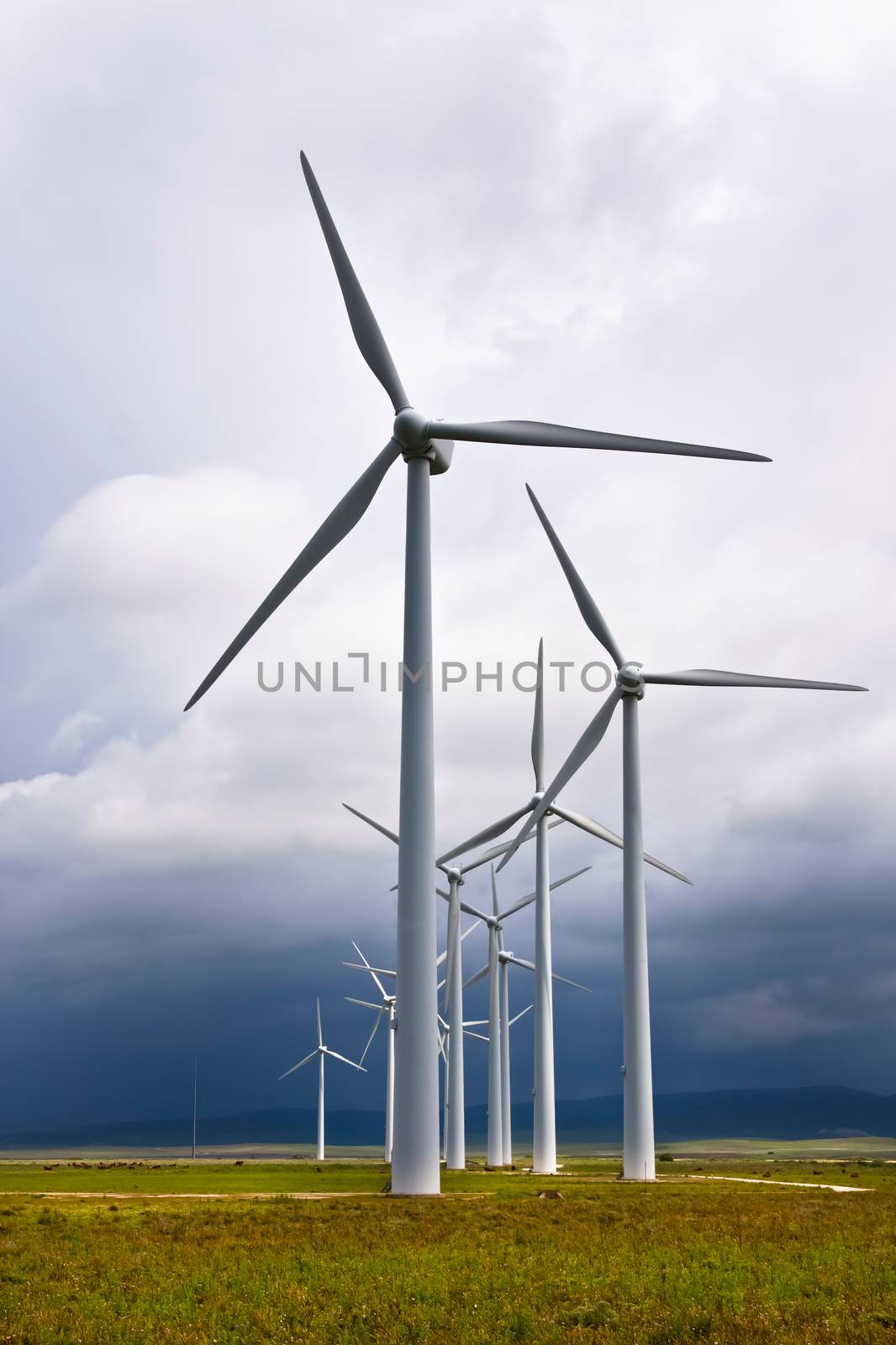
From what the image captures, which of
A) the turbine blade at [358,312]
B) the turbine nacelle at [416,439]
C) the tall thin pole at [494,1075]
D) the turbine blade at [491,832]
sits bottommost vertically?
the tall thin pole at [494,1075]

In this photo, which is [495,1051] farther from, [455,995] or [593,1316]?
[593,1316]

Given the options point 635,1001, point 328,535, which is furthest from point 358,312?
point 635,1001

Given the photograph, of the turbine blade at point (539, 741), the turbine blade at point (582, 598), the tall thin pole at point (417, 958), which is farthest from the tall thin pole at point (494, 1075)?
the tall thin pole at point (417, 958)

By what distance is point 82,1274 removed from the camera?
2198cm

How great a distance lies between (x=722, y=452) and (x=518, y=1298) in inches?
1048

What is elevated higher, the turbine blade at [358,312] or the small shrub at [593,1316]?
the turbine blade at [358,312]

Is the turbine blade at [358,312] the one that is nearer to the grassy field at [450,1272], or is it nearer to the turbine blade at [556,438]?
the turbine blade at [556,438]

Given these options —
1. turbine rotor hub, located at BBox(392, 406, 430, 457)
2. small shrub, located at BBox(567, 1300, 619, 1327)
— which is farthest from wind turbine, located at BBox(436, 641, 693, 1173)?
small shrub, located at BBox(567, 1300, 619, 1327)

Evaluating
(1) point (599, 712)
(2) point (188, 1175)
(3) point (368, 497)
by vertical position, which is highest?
(3) point (368, 497)

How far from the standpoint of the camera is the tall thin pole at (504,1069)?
295 ft

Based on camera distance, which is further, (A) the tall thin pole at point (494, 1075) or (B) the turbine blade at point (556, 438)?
(A) the tall thin pole at point (494, 1075)

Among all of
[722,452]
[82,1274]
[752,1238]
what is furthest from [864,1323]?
[722,452]

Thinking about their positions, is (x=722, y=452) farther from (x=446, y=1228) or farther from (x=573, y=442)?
(x=446, y=1228)

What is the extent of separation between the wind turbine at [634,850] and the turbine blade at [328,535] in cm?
1620
